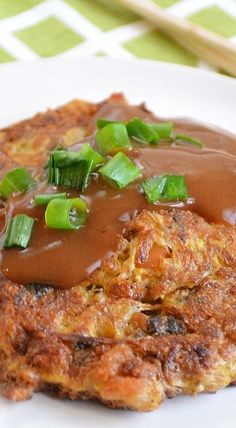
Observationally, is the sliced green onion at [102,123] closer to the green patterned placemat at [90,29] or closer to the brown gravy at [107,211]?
the brown gravy at [107,211]

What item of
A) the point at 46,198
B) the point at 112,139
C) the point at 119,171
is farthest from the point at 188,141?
the point at 46,198

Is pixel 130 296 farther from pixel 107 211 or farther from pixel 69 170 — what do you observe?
pixel 69 170

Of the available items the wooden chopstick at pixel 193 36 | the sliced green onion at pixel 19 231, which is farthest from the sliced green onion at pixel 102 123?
the wooden chopstick at pixel 193 36

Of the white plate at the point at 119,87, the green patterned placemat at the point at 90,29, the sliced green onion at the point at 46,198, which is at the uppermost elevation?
the sliced green onion at the point at 46,198

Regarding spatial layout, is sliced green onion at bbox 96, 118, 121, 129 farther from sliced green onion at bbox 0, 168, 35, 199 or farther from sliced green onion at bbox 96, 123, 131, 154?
sliced green onion at bbox 0, 168, 35, 199

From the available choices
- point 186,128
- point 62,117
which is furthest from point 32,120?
point 186,128
